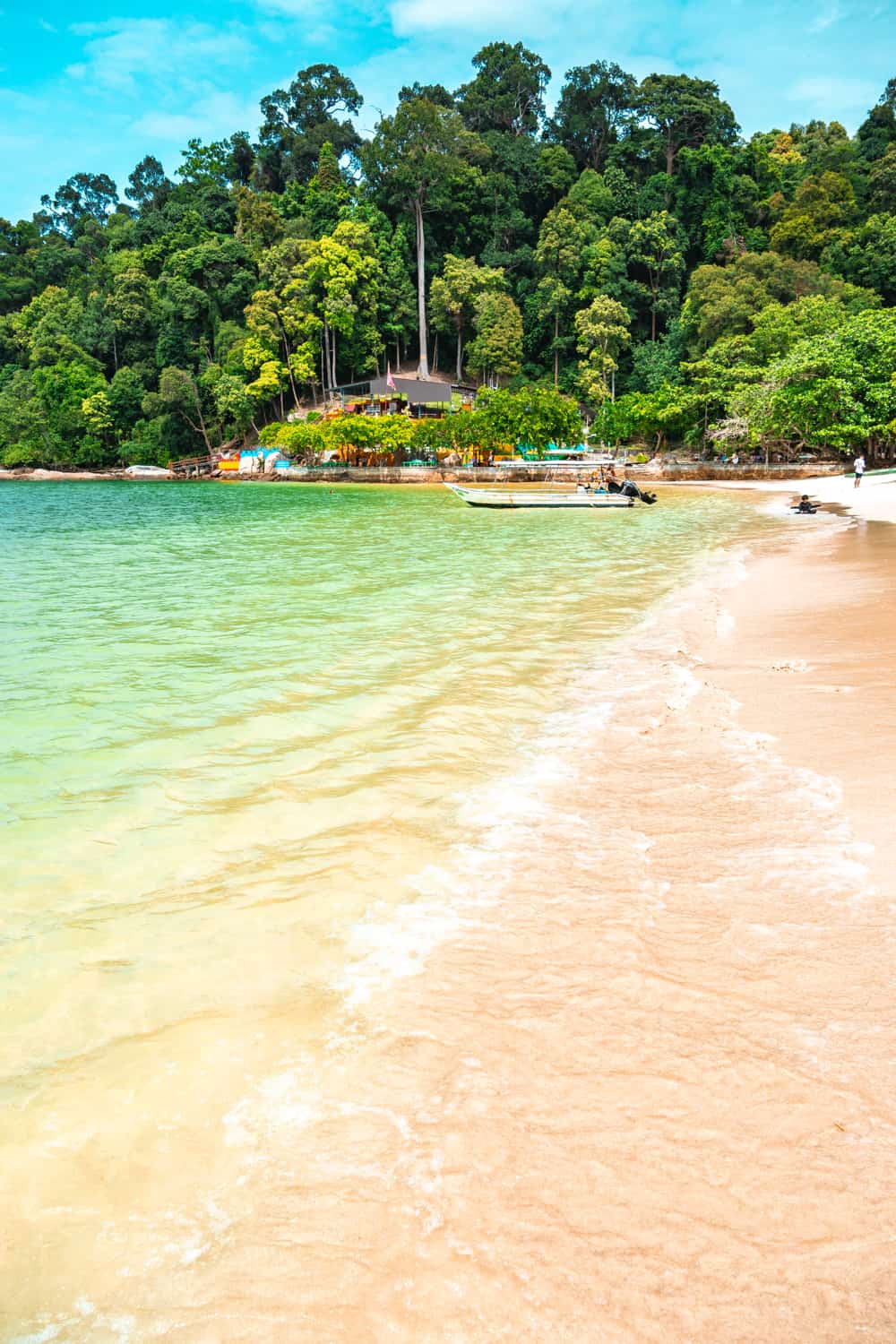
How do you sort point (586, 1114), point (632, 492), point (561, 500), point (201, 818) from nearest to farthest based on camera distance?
point (586, 1114) → point (201, 818) → point (632, 492) → point (561, 500)

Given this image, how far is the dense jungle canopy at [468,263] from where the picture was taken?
72.0 m

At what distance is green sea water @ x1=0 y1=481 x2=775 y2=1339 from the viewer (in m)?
2.35

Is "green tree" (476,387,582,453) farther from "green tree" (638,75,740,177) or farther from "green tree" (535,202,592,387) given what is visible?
"green tree" (638,75,740,177)

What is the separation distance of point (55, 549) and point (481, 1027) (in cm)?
2077

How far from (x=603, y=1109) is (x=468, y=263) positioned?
90467 mm

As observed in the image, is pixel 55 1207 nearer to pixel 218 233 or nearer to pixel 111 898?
pixel 111 898

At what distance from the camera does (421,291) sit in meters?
82.2

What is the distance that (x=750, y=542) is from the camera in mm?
18453

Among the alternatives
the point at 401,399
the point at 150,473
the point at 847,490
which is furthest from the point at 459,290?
the point at 847,490

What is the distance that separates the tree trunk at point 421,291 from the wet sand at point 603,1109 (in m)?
84.6

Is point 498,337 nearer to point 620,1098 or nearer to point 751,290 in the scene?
point 751,290

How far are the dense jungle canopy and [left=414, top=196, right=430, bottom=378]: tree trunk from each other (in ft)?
1.32

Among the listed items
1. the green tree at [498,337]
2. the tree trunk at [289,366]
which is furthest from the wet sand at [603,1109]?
the tree trunk at [289,366]

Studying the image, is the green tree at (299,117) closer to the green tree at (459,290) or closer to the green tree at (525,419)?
the green tree at (459,290)
